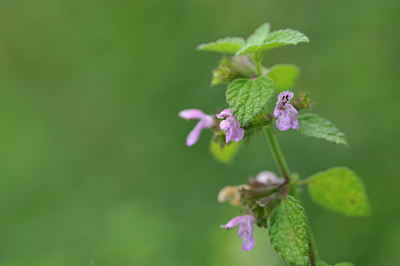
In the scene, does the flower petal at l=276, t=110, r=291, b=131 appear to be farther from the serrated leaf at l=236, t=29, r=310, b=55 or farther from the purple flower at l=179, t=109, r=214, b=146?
the purple flower at l=179, t=109, r=214, b=146

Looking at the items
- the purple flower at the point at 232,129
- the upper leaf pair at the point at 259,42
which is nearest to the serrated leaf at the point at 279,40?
the upper leaf pair at the point at 259,42

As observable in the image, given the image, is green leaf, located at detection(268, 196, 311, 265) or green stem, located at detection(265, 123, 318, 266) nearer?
green leaf, located at detection(268, 196, 311, 265)

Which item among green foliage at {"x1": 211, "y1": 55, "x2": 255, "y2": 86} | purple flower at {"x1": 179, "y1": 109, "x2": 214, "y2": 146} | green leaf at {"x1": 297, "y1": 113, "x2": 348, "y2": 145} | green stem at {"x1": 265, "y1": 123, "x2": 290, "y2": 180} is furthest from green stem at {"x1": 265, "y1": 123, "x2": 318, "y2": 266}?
purple flower at {"x1": 179, "y1": 109, "x2": 214, "y2": 146}

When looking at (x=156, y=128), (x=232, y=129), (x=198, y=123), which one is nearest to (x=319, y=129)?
(x=232, y=129)

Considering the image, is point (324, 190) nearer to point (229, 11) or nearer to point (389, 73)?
point (389, 73)

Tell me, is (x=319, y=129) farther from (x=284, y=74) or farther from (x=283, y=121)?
(x=284, y=74)

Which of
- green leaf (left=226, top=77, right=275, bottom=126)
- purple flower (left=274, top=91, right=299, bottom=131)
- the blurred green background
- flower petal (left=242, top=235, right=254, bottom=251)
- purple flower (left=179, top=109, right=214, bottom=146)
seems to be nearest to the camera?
green leaf (left=226, top=77, right=275, bottom=126)
